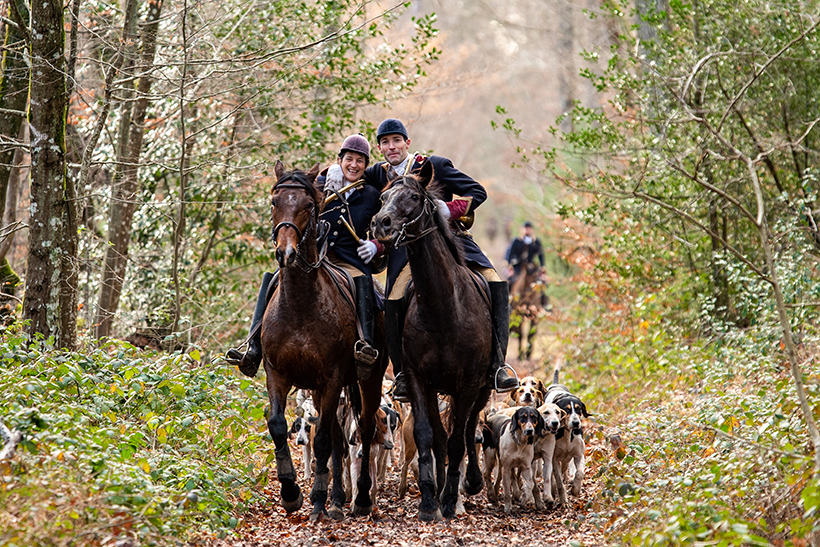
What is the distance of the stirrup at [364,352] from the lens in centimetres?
787

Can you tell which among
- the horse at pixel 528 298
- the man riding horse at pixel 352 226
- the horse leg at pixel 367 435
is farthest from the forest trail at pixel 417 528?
the horse at pixel 528 298

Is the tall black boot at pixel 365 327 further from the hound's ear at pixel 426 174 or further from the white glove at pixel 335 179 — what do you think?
the hound's ear at pixel 426 174

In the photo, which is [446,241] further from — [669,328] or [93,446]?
[669,328]

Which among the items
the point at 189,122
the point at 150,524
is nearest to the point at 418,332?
the point at 150,524

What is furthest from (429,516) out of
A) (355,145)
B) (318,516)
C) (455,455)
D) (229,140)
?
(229,140)

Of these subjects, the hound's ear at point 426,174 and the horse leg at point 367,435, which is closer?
the hound's ear at point 426,174

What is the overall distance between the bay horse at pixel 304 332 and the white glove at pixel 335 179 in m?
0.79

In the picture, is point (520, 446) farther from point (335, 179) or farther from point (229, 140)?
point (229, 140)

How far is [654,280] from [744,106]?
3500 millimetres

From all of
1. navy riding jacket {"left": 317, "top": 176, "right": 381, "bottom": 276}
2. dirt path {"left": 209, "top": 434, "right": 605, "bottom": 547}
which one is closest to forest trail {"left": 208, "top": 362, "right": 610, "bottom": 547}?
dirt path {"left": 209, "top": 434, "right": 605, "bottom": 547}

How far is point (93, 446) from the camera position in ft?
19.8

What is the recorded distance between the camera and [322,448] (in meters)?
7.99

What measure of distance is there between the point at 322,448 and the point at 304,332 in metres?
1.18

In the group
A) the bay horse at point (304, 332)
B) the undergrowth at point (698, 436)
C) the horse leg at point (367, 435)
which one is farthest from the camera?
the horse leg at point (367, 435)
